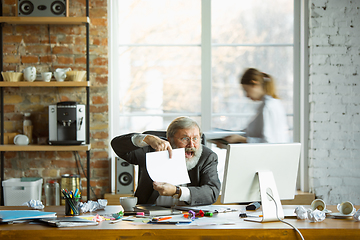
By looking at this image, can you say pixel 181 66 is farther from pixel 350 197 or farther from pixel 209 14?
pixel 350 197

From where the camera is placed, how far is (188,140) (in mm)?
2221

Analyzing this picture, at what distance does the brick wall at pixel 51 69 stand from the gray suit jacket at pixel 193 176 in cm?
102

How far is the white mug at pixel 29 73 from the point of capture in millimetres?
3068

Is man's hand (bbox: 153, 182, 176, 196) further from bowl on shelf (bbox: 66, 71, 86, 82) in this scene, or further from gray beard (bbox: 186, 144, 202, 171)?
bowl on shelf (bbox: 66, 71, 86, 82)

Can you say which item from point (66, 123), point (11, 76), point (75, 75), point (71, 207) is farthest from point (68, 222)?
point (11, 76)

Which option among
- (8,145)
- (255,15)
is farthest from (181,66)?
(8,145)

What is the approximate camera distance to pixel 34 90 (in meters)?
3.30

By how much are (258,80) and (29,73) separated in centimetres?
186

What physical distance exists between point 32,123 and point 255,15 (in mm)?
2191

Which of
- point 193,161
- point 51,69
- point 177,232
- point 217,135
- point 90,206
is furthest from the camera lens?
point 217,135

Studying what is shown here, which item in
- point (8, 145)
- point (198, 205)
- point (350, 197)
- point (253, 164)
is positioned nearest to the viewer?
point (253, 164)

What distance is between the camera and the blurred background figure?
2982 millimetres

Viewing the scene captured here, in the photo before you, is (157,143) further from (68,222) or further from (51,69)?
(51,69)

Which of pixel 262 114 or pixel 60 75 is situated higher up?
pixel 60 75
